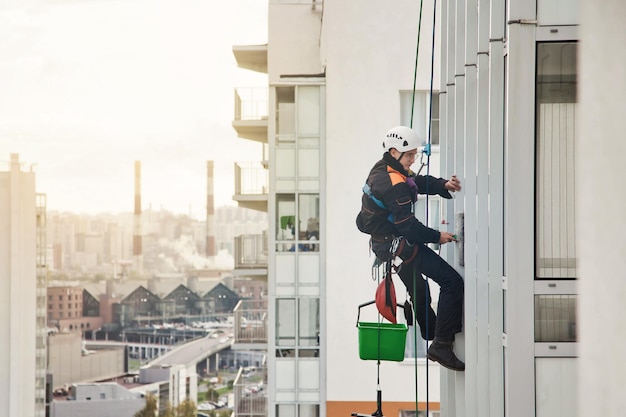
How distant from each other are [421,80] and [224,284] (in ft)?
176

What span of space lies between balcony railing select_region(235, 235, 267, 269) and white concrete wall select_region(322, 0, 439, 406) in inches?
226

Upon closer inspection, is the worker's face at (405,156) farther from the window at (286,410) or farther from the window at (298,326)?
the window at (286,410)

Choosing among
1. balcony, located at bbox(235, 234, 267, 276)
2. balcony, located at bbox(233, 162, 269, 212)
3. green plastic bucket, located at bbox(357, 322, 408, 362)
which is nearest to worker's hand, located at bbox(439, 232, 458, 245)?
green plastic bucket, located at bbox(357, 322, 408, 362)

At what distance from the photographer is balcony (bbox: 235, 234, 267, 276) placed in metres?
26.1

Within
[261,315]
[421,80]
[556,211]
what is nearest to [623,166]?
[556,211]

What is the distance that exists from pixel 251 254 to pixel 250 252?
76 mm

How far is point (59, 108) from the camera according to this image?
7288cm

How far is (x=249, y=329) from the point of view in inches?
1031

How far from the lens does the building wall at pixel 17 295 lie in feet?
172

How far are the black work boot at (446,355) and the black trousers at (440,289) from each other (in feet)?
0.17

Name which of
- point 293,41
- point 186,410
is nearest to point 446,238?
point 293,41

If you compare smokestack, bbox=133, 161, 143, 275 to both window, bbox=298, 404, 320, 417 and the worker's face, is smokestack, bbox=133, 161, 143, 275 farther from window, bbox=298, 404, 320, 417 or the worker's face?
the worker's face

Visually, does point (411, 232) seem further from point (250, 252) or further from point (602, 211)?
point (250, 252)

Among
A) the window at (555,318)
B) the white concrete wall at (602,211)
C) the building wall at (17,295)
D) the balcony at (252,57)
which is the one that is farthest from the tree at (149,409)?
the white concrete wall at (602,211)
